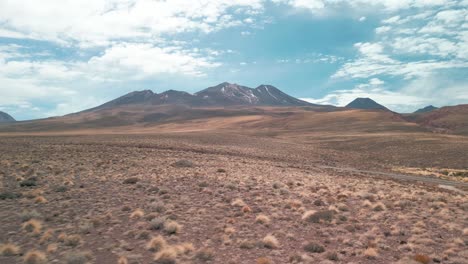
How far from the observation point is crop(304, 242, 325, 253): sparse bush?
40.4 feet

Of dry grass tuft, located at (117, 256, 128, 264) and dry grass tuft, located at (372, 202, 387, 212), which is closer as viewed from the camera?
dry grass tuft, located at (117, 256, 128, 264)

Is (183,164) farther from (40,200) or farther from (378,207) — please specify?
(378,207)

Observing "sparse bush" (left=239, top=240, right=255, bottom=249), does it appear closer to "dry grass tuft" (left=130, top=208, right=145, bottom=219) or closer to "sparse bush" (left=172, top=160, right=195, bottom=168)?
"dry grass tuft" (left=130, top=208, right=145, bottom=219)

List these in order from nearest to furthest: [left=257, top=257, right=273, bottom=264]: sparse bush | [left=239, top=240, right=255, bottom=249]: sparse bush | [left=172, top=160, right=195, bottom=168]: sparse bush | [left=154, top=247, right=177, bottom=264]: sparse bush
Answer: [left=257, top=257, right=273, bottom=264]: sparse bush, [left=154, top=247, right=177, bottom=264]: sparse bush, [left=239, top=240, right=255, bottom=249]: sparse bush, [left=172, top=160, right=195, bottom=168]: sparse bush

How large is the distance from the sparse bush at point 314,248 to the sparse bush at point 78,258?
7.20 metres

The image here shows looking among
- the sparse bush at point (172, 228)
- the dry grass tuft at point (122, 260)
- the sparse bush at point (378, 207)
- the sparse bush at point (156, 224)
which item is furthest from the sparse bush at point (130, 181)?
the sparse bush at point (378, 207)

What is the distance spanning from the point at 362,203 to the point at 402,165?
38795mm

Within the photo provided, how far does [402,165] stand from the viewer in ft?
180

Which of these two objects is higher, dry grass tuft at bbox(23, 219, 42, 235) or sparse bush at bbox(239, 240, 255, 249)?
dry grass tuft at bbox(23, 219, 42, 235)

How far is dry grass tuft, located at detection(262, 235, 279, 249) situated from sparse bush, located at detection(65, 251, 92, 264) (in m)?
5.87

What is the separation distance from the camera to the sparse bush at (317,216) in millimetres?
16438

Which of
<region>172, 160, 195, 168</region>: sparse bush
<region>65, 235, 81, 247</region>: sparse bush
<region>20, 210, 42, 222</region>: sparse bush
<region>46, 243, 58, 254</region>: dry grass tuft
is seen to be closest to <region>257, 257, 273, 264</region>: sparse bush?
<region>65, 235, 81, 247</region>: sparse bush

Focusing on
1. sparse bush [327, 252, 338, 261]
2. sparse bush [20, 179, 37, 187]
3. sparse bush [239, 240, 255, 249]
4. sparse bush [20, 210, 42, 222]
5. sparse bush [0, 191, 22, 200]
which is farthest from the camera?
sparse bush [20, 179, 37, 187]

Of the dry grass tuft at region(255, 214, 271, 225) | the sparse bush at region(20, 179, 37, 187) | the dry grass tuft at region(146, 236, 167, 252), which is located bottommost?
the dry grass tuft at region(255, 214, 271, 225)
